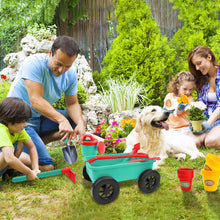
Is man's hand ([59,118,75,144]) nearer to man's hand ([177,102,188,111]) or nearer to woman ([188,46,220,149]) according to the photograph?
man's hand ([177,102,188,111])

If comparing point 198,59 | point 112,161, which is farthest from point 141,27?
point 112,161

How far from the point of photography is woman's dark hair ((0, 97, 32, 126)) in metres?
2.39

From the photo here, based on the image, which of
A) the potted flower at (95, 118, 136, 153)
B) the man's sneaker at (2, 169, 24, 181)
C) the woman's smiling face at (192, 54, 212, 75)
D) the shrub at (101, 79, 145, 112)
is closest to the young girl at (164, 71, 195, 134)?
the woman's smiling face at (192, 54, 212, 75)

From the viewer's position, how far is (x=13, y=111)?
238cm

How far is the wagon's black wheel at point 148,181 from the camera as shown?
7.58 ft

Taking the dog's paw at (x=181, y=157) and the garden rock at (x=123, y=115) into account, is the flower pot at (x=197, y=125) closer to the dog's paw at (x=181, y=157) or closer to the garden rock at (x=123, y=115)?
the dog's paw at (x=181, y=157)

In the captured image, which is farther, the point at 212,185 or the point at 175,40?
the point at 175,40

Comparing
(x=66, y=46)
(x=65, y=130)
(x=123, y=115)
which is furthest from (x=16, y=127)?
(x=123, y=115)

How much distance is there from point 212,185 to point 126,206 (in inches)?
35.2

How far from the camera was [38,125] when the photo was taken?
3377mm

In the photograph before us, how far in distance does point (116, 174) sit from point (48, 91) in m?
1.53

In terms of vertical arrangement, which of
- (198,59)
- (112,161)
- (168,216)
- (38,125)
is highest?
(198,59)

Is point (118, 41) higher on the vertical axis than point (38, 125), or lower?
higher

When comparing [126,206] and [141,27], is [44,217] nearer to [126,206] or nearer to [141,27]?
[126,206]
